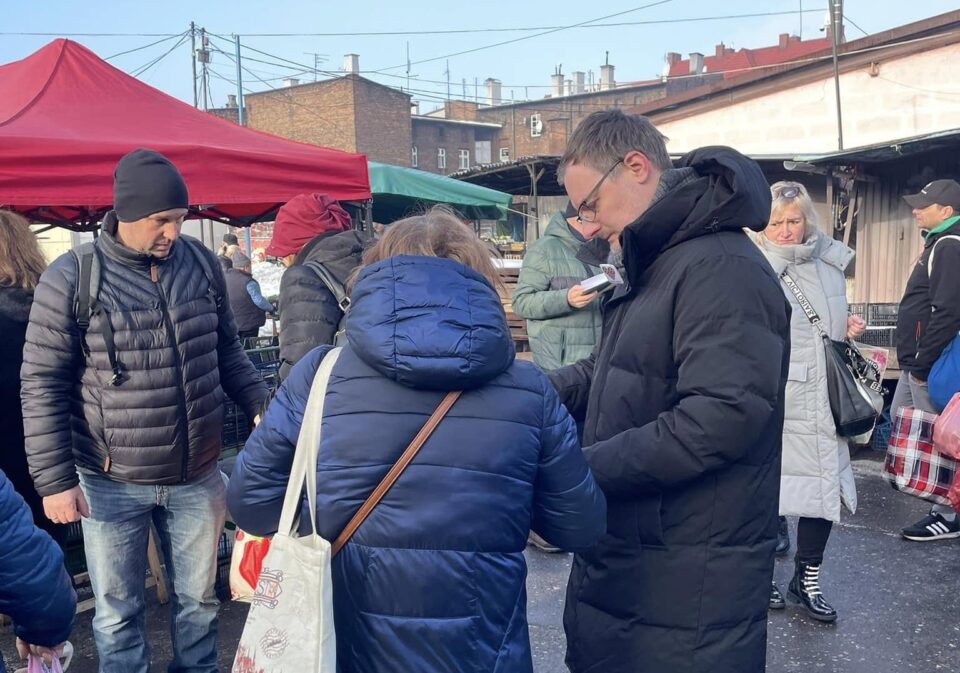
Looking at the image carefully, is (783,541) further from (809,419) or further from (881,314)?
(881,314)

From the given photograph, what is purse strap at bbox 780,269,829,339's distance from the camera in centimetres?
361

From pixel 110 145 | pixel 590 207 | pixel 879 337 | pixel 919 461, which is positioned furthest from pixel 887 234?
pixel 590 207

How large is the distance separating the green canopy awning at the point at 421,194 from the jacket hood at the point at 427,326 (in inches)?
276

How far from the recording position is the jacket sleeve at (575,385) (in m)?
2.35

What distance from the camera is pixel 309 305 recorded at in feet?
11.3

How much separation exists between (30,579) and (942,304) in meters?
4.69

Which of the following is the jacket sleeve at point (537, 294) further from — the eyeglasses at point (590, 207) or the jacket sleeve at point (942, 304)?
the eyeglasses at point (590, 207)

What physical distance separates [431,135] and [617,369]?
149 feet

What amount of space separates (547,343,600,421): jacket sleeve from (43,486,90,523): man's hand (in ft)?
5.40

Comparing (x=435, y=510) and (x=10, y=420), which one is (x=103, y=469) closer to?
(x=10, y=420)

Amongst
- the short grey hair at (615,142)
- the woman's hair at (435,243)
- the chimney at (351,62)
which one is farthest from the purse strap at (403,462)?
the chimney at (351,62)

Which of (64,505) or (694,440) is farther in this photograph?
(64,505)

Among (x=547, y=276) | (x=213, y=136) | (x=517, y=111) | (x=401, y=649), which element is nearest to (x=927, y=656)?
(x=547, y=276)

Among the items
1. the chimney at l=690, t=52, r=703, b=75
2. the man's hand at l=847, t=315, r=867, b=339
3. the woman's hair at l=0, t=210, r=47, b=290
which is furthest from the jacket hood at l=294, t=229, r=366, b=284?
the chimney at l=690, t=52, r=703, b=75
